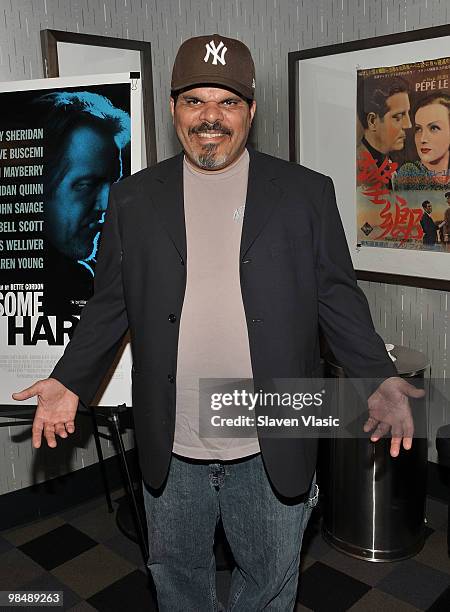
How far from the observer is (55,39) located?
247 centimetres

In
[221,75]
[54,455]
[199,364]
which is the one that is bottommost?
[54,455]

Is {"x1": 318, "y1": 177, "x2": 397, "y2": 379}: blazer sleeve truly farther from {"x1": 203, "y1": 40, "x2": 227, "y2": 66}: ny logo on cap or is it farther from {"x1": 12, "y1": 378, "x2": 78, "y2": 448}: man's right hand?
{"x1": 12, "y1": 378, "x2": 78, "y2": 448}: man's right hand

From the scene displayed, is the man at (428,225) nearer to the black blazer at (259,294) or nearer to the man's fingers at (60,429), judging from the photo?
the black blazer at (259,294)

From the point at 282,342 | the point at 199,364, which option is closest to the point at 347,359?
the point at 282,342

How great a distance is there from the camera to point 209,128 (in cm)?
144

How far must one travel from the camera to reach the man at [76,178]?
2053 mm

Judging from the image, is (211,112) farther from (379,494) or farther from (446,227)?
(379,494)

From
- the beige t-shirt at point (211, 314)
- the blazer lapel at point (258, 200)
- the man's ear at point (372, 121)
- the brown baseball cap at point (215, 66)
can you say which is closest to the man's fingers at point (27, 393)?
the beige t-shirt at point (211, 314)

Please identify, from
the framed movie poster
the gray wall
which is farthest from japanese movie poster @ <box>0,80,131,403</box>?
the framed movie poster

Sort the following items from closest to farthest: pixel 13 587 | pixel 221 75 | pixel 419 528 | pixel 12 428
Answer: pixel 221 75, pixel 13 587, pixel 419 528, pixel 12 428

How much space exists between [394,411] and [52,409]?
821 millimetres

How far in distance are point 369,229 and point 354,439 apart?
3.21 feet

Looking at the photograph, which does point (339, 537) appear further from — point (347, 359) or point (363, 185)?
point (363, 185)

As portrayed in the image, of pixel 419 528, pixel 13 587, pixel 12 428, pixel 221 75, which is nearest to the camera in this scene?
pixel 221 75
